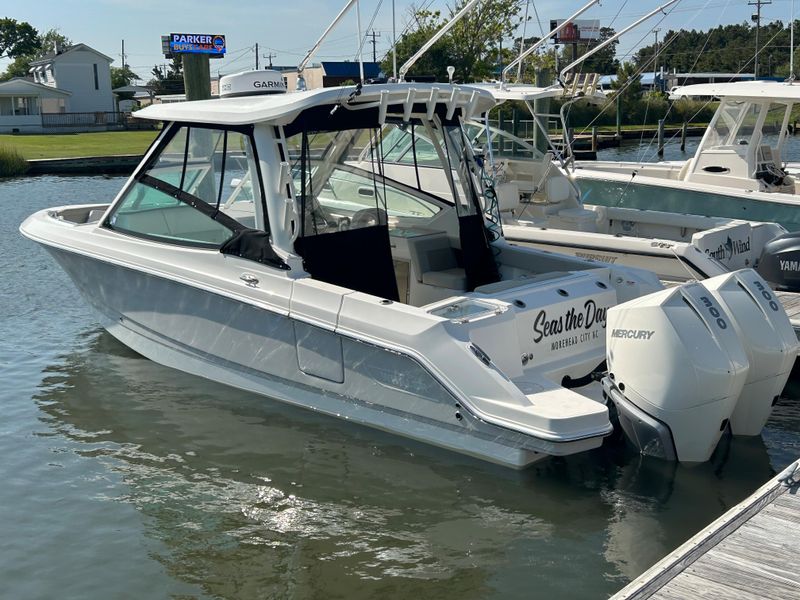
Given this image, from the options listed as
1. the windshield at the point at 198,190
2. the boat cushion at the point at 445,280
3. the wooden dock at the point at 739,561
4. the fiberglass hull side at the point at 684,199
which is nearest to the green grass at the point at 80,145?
the fiberglass hull side at the point at 684,199

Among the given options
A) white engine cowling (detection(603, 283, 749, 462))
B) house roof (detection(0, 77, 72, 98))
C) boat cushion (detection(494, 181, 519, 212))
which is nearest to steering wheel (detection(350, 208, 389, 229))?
white engine cowling (detection(603, 283, 749, 462))

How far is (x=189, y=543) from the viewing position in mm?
5742

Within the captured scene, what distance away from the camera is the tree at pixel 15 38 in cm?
8506

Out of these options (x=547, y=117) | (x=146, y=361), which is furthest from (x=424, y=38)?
(x=146, y=361)

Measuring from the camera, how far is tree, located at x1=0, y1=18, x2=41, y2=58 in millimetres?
85062

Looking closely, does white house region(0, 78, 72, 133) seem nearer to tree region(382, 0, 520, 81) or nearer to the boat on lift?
tree region(382, 0, 520, 81)

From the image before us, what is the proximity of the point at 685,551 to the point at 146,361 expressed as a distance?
5615mm

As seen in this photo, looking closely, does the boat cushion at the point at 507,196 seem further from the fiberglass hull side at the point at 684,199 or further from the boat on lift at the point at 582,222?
the fiberglass hull side at the point at 684,199

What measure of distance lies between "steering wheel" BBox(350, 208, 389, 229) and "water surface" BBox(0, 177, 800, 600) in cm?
148

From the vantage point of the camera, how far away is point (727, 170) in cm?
1329

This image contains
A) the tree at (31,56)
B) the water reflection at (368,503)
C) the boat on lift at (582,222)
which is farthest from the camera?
the tree at (31,56)

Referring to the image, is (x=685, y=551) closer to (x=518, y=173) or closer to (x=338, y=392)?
(x=338, y=392)

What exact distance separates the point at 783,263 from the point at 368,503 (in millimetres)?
5861

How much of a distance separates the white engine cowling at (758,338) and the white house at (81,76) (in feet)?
185
